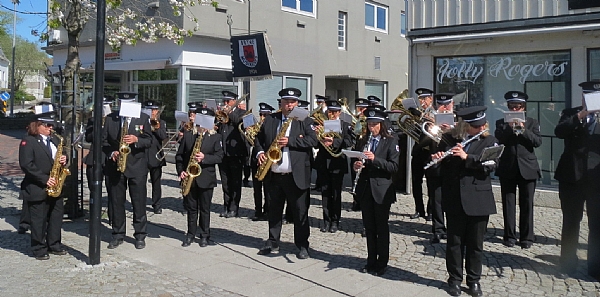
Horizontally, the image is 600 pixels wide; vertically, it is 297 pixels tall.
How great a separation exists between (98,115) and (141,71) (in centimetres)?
1434

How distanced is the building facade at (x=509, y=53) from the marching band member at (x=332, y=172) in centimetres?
260

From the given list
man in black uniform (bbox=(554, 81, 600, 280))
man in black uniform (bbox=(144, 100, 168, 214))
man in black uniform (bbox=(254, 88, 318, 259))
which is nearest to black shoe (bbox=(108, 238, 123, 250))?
man in black uniform (bbox=(254, 88, 318, 259))

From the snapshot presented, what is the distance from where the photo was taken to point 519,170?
756 centimetres

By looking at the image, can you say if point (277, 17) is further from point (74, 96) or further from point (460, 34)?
point (74, 96)

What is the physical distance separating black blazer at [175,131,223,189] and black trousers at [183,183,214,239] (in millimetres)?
127

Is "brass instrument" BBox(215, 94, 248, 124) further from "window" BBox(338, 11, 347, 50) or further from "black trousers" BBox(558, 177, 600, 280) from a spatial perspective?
"window" BBox(338, 11, 347, 50)

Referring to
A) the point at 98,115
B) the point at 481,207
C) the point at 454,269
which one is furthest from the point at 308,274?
the point at 98,115

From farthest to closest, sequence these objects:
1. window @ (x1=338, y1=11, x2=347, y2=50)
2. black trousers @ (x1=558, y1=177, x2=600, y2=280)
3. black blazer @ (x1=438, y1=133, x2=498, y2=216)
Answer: window @ (x1=338, y1=11, x2=347, y2=50) < black trousers @ (x1=558, y1=177, x2=600, y2=280) < black blazer @ (x1=438, y1=133, x2=498, y2=216)

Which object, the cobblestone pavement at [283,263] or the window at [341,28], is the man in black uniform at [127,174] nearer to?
the cobblestone pavement at [283,263]

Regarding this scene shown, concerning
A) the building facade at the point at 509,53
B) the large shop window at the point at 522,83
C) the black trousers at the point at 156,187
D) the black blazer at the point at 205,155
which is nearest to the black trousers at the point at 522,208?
the large shop window at the point at 522,83

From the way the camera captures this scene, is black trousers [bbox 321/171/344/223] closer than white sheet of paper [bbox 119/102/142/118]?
Result: No

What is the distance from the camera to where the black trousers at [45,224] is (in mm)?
7113

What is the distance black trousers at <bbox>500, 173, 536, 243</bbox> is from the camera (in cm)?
759

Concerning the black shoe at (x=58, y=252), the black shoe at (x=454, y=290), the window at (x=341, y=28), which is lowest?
the black shoe at (x=454, y=290)
